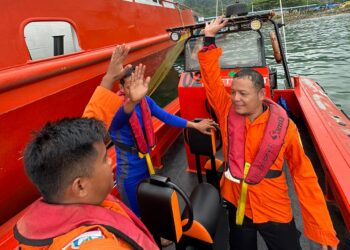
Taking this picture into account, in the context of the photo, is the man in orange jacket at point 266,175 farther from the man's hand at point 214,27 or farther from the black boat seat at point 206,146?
the man's hand at point 214,27

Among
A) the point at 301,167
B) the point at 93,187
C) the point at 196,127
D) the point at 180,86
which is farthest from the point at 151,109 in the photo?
the point at 93,187

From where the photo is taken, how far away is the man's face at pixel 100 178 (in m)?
0.85

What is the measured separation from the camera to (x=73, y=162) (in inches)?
31.7

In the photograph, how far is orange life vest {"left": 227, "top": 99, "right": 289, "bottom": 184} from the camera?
4.58 ft

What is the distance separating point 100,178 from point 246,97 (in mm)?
928

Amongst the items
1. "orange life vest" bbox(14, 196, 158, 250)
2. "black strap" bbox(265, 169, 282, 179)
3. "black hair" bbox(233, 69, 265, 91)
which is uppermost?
"black hair" bbox(233, 69, 265, 91)

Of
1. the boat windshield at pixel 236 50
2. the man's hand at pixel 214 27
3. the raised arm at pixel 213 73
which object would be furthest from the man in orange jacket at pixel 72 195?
the boat windshield at pixel 236 50

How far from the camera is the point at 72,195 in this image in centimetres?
82

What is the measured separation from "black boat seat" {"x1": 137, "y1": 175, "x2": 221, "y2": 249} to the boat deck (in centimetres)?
63

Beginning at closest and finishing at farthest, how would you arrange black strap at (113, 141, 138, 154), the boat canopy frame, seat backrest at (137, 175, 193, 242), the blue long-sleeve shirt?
seat backrest at (137, 175, 193, 242) < the blue long-sleeve shirt < black strap at (113, 141, 138, 154) < the boat canopy frame

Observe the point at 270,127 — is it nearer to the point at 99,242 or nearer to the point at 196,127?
the point at 196,127

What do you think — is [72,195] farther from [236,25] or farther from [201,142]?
[236,25]

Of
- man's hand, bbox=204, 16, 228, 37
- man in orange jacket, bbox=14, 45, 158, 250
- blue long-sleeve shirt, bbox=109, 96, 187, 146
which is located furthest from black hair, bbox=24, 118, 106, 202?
man's hand, bbox=204, 16, 228, 37

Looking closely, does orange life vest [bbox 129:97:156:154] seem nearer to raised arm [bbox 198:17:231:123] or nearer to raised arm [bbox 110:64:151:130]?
raised arm [bbox 110:64:151:130]
